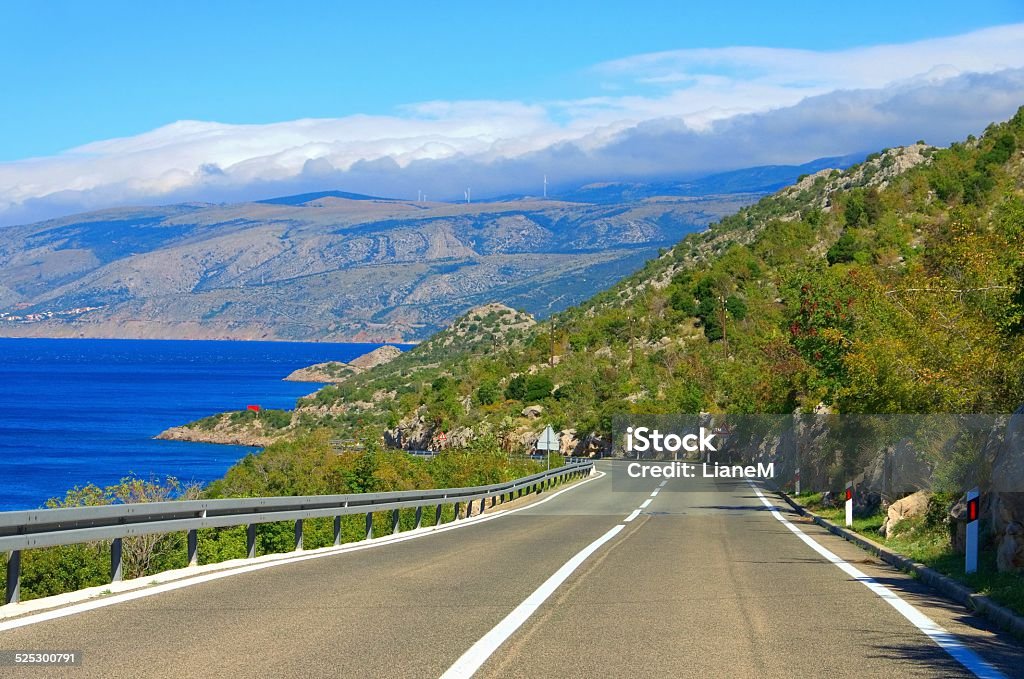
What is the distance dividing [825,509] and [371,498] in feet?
47.7

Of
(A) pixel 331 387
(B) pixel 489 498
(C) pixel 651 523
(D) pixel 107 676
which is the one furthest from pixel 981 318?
(A) pixel 331 387

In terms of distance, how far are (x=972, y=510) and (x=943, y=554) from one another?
6.32 feet

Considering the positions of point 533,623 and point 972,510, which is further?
point 972,510

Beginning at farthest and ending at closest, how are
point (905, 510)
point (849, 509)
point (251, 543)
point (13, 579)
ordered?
point (849, 509), point (905, 510), point (251, 543), point (13, 579)

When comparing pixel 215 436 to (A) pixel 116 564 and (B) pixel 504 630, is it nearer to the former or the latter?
(A) pixel 116 564

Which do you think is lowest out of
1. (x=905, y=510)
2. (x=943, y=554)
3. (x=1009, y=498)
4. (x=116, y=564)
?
(x=905, y=510)

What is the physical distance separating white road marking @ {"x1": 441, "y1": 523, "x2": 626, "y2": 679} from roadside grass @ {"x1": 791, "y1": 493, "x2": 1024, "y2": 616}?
4.37 metres

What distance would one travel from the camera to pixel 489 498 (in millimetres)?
36938

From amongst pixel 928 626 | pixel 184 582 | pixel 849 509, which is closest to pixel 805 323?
pixel 849 509

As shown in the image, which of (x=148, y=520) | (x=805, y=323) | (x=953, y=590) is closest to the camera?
(x=953, y=590)

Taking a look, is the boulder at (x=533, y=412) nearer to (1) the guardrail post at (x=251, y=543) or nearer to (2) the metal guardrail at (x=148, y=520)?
(2) the metal guardrail at (x=148, y=520)

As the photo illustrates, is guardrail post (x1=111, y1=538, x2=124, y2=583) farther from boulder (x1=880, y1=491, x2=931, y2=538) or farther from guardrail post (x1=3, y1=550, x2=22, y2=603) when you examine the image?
boulder (x1=880, y1=491, x2=931, y2=538)

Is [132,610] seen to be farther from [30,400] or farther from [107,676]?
[30,400]

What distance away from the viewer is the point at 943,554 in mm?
15461
